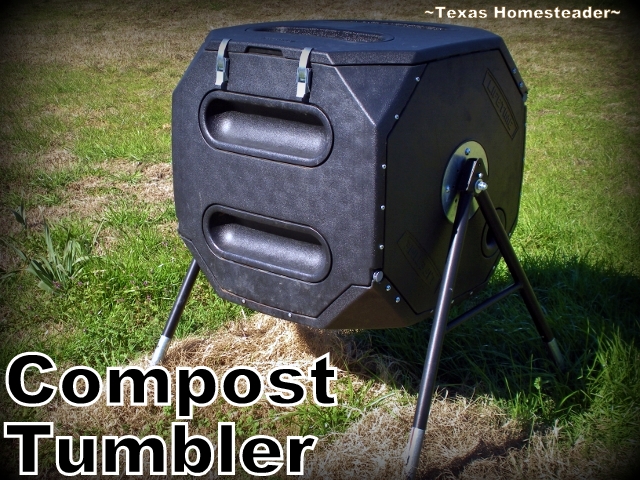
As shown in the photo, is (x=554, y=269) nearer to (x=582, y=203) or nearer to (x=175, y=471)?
(x=582, y=203)

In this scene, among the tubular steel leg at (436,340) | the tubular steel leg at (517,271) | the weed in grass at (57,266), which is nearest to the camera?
the tubular steel leg at (436,340)

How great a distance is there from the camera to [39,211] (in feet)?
14.1

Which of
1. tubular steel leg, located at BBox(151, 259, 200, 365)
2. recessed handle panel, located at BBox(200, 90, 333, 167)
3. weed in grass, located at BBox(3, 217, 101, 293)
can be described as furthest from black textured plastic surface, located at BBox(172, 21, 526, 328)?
weed in grass, located at BBox(3, 217, 101, 293)

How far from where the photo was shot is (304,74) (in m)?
1.88

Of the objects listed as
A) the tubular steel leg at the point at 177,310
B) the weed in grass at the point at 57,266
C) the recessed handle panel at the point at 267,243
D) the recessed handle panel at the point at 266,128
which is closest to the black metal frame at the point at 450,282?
the recessed handle panel at the point at 267,243

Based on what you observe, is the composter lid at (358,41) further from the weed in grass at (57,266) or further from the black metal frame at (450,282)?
the weed in grass at (57,266)

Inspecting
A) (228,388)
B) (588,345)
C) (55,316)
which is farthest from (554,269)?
(55,316)

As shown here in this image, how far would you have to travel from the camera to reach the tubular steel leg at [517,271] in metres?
2.20

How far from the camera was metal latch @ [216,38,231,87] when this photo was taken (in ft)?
6.71

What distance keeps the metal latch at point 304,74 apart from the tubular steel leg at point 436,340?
0.58 meters

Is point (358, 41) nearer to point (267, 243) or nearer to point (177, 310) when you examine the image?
point (267, 243)

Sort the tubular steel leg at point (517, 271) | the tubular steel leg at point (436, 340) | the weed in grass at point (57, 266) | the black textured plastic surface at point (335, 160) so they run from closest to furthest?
the black textured plastic surface at point (335, 160) → the tubular steel leg at point (436, 340) → the tubular steel leg at point (517, 271) → the weed in grass at point (57, 266)

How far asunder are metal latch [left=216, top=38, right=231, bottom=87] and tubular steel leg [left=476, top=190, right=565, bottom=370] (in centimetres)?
81

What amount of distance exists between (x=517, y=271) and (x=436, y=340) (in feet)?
1.74
